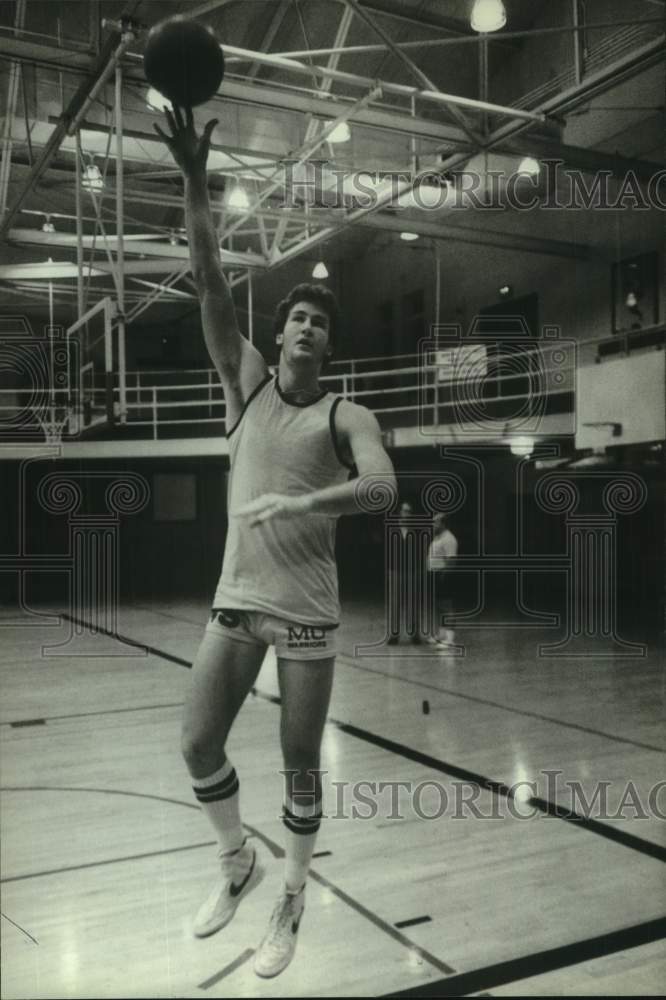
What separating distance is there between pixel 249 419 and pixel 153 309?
11.3 meters

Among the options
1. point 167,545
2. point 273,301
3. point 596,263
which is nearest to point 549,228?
point 596,263

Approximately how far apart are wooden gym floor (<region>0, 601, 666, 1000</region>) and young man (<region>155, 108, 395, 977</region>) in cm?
71

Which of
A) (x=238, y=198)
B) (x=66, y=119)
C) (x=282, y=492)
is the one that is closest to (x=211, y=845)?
(x=282, y=492)

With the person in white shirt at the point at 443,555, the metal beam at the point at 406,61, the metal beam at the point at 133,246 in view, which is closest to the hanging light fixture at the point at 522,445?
the person in white shirt at the point at 443,555

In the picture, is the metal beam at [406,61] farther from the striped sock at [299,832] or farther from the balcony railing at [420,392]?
the striped sock at [299,832]

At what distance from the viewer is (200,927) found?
10.1 feet

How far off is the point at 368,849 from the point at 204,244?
3037mm

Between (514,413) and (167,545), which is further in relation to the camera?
(167,545)

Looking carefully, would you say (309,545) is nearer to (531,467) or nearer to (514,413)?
(514,413)

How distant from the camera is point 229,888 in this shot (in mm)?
3059

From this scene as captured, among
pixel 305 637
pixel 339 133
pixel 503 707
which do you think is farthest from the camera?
pixel 339 133

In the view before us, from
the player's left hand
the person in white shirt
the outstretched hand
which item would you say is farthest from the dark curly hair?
the person in white shirt

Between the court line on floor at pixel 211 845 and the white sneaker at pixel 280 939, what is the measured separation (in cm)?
58

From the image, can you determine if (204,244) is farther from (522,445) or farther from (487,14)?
(522,445)
